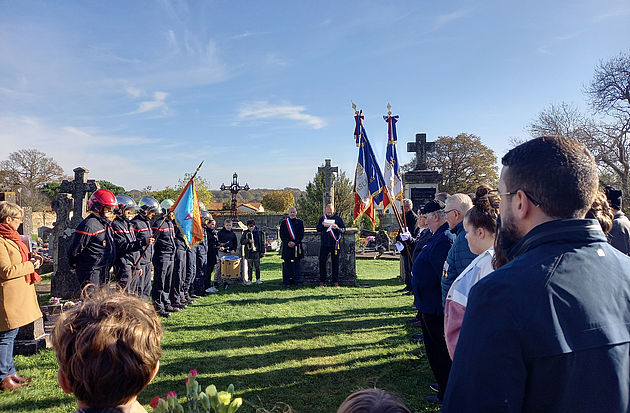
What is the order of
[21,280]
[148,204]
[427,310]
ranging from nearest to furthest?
1. [427,310]
2. [21,280]
3. [148,204]

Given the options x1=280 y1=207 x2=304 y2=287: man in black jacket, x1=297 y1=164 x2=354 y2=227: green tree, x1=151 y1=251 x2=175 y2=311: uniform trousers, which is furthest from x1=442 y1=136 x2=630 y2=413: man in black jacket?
x1=297 y1=164 x2=354 y2=227: green tree

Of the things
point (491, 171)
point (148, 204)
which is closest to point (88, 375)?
point (148, 204)

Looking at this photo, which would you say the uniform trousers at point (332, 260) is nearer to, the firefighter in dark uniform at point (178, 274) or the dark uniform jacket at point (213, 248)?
the dark uniform jacket at point (213, 248)

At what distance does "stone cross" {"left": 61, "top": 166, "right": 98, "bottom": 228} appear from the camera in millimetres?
9164

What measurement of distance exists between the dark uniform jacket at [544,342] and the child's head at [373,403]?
17 centimetres

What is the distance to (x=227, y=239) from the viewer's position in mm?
11047

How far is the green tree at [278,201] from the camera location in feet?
193

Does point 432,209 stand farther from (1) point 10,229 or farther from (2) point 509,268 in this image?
(1) point 10,229

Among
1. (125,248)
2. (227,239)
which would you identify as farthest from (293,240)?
(125,248)

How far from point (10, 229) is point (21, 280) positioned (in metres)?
0.58

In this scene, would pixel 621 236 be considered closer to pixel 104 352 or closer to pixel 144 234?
pixel 104 352

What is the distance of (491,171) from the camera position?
40.9 m

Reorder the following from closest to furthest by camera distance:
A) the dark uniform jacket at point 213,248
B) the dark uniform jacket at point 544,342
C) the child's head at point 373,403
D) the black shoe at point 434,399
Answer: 1. the dark uniform jacket at point 544,342
2. the child's head at point 373,403
3. the black shoe at point 434,399
4. the dark uniform jacket at point 213,248

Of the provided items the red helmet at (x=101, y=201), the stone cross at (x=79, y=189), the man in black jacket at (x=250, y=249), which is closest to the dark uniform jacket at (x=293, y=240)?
the man in black jacket at (x=250, y=249)
